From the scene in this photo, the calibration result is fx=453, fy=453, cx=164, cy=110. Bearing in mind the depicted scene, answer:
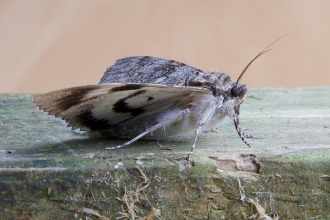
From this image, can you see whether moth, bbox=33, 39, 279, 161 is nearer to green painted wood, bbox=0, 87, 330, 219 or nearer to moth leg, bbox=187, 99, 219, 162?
moth leg, bbox=187, 99, 219, 162

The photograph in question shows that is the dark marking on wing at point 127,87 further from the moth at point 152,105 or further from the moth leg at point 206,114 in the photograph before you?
the moth leg at point 206,114

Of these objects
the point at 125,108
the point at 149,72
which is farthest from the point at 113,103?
the point at 149,72

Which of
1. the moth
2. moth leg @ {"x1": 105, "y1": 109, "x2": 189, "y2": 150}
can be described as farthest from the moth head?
moth leg @ {"x1": 105, "y1": 109, "x2": 189, "y2": 150}

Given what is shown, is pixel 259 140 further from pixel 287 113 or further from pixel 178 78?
pixel 287 113

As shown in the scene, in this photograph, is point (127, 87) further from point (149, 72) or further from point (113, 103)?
point (149, 72)

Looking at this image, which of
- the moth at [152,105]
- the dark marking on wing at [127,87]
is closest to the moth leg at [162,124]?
the moth at [152,105]

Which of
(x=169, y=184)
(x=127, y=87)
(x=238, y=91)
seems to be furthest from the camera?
(x=238, y=91)

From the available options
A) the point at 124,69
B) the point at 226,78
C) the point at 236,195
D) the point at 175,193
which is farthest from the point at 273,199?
the point at 124,69
